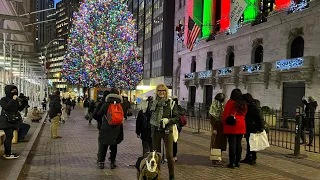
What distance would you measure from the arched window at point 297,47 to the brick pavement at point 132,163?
1243 centimetres

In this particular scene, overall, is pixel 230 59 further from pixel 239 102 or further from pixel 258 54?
pixel 239 102

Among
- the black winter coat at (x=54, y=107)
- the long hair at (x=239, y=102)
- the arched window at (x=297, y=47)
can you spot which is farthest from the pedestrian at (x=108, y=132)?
the arched window at (x=297, y=47)

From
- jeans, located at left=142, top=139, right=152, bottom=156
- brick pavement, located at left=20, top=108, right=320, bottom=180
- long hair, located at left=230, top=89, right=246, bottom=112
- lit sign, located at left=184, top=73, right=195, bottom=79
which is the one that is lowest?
brick pavement, located at left=20, top=108, right=320, bottom=180

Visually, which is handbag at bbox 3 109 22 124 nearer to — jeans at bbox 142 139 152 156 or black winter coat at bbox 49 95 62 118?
jeans at bbox 142 139 152 156

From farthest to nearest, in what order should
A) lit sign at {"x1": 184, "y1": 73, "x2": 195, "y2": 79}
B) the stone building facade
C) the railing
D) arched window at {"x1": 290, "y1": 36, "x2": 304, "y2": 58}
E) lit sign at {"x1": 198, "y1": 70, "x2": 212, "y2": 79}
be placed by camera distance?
lit sign at {"x1": 184, "y1": 73, "x2": 195, "y2": 79}
lit sign at {"x1": 198, "y1": 70, "x2": 212, "y2": 79}
arched window at {"x1": 290, "y1": 36, "x2": 304, "y2": 58}
the stone building facade
the railing

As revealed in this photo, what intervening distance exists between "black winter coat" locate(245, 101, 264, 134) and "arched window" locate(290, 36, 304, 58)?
15.2 meters

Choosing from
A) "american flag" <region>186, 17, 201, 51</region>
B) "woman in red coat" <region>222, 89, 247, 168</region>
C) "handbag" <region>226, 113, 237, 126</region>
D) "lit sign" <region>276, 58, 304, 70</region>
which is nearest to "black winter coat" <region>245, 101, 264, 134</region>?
"woman in red coat" <region>222, 89, 247, 168</region>

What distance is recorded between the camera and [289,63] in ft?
69.9

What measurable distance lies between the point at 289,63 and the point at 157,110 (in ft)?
56.3

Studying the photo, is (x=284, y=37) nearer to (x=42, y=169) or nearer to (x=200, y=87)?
(x=200, y=87)

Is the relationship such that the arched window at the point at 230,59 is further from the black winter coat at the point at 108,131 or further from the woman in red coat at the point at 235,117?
the black winter coat at the point at 108,131

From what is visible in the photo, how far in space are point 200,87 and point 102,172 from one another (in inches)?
1171

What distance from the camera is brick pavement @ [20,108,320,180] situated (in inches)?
285

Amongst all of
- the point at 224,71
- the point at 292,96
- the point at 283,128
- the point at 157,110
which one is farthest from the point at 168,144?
the point at 224,71
